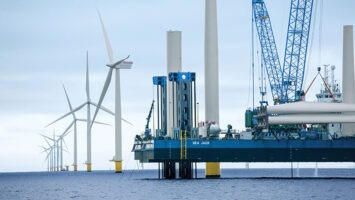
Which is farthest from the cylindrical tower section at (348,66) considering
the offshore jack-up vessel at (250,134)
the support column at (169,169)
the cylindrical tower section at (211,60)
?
the support column at (169,169)

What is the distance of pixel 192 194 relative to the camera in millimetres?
118125

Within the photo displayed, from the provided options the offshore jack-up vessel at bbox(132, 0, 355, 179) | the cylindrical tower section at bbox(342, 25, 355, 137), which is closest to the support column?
the offshore jack-up vessel at bbox(132, 0, 355, 179)

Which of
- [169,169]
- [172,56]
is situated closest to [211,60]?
[172,56]

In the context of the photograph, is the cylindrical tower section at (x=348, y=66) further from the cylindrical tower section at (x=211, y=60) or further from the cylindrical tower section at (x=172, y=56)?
the cylindrical tower section at (x=172, y=56)

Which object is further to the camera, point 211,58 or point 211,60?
point 211,60

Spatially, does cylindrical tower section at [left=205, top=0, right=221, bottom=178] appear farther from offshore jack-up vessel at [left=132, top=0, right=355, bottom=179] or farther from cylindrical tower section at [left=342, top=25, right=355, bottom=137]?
cylindrical tower section at [left=342, top=25, right=355, bottom=137]

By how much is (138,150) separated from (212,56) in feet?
104

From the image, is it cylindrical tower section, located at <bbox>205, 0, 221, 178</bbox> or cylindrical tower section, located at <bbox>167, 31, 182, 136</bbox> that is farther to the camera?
cylindrical tower section, located at <bbox>167, 31, 182, 136</bbox>

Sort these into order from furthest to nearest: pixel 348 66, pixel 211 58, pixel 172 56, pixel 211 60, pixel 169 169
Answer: pixel 172 56, pixel 348 66, pixel 169 169, pixel 211 60, pixel 211 58

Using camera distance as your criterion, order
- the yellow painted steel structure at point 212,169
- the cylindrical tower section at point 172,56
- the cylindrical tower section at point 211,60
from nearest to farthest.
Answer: the cylindrical tower section at point 211,60 < the yellow painted steel structure at point 212,169 < the cylindrical tower section at point 172,56

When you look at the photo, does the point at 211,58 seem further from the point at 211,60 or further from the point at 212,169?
the point at 212,169

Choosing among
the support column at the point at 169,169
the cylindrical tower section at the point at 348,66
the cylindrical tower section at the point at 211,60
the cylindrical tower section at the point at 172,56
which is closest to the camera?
the cylindrical tower section at the point at 211,60

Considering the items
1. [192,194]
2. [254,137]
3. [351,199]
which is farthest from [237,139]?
[351,199]

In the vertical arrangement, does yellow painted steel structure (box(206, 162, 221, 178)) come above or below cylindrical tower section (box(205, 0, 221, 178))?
below
